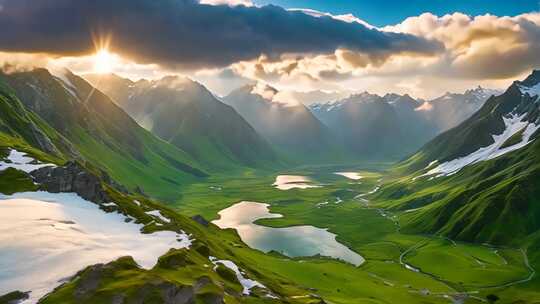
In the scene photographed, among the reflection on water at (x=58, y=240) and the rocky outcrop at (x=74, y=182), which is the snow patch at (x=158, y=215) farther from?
the rocky outcrop at (x=74, y=182)

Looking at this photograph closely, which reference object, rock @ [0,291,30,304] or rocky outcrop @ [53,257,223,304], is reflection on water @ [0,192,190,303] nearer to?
rock @ [0,291,30,304]

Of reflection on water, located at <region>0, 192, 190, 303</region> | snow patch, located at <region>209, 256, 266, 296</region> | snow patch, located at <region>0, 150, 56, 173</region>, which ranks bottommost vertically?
snow patch, located at <region>209, 256, 266, 296</region>

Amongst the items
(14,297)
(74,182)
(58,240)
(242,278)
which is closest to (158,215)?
(74,182)

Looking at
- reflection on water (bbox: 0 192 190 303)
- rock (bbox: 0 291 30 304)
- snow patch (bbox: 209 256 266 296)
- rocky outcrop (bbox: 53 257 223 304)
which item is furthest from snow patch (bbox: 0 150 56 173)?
rocky outcrop (bbox: 53 257 223 304)

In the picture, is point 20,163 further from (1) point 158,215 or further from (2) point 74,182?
(1) point 158,215

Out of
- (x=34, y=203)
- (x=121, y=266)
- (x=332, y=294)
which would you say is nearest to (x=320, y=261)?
(x=332, y=294)

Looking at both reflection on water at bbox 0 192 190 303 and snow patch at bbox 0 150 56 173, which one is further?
snow patch at bbox 0 150 56 173
